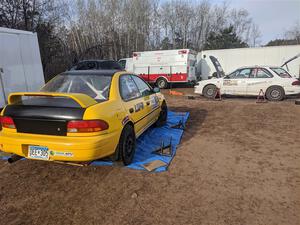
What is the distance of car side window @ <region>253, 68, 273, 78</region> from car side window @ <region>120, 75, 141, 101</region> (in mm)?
7727

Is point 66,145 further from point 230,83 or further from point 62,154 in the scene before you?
point 230,83

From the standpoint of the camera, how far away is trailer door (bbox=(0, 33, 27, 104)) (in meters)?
6.32

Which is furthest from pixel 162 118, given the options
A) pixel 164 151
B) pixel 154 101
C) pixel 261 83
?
pixel 261 83

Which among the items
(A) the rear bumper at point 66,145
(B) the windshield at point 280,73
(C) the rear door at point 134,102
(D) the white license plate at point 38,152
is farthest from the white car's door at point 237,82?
(D) the white license plate at point 38,152

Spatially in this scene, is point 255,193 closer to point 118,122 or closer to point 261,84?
point 118,122

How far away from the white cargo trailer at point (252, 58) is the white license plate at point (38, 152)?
16379mm

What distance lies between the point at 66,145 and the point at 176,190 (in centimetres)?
156

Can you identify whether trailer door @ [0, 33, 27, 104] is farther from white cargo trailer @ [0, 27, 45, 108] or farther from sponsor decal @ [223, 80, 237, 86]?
sponsor decal @ [223, 80, 237, 86]

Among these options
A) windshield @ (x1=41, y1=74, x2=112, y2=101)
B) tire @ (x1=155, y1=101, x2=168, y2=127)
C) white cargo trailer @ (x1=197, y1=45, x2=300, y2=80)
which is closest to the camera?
windshield @ (x1=41, y1=74, x2=112, y2=101)

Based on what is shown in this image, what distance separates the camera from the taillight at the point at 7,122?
10.8 ft

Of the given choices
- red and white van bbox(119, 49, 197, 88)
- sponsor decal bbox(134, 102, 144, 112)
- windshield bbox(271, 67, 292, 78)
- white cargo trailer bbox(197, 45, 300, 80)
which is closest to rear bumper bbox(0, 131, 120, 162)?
sponsor decal bbox(134, 102, 144, 112)

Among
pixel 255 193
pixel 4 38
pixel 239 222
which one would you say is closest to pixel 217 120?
pixel 255 193

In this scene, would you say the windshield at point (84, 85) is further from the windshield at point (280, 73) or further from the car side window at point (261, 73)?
the windshield at point (280, 73)

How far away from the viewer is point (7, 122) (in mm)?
3346
